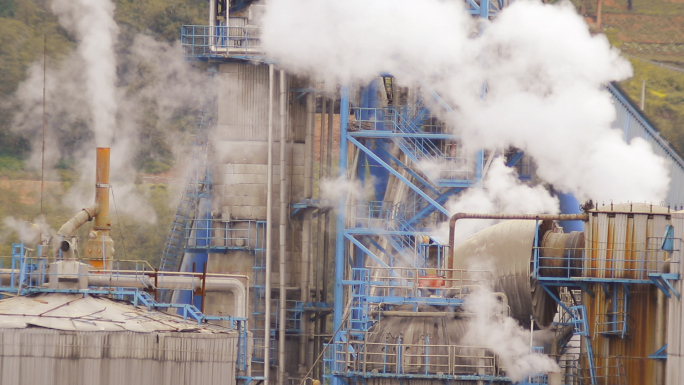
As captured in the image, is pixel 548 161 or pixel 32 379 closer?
pixel 32 379

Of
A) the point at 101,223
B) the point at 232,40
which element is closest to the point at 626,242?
the point at 101,223

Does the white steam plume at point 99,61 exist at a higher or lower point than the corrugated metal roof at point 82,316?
higher

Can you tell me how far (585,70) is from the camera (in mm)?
48969

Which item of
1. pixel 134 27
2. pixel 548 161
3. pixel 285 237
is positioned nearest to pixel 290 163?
pixel 285 237

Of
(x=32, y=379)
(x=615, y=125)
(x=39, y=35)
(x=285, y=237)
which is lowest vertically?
(x=32, y=379)

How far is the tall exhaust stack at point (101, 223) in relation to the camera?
44594 millimetres

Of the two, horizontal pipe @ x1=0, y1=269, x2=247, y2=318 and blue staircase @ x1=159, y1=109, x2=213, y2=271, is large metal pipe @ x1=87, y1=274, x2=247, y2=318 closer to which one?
horizontal pipe @ x1=0, y1=269, x2=247, y2=318

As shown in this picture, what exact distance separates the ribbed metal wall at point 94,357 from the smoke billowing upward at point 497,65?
15.2 m

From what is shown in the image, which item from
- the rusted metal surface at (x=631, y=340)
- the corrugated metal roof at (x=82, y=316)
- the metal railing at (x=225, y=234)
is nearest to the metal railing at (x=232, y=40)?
the metal railing at (x=225, y=234)

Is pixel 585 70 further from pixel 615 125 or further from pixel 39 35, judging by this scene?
pixel 39 35

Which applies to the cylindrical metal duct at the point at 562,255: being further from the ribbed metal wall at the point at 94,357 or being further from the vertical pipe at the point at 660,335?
the ribbed metal wall at the point at 94,357

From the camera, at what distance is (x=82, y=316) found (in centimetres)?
3909

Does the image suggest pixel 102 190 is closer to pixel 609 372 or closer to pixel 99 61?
pixel 609 372

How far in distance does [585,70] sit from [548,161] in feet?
10.5
